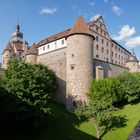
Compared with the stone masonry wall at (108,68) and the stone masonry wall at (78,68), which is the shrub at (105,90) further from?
the stone masonry wall at (108,68)

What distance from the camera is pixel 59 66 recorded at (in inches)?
1905

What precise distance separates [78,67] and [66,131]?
11.8 metres

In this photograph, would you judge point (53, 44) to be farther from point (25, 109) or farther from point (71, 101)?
point (25, 109)

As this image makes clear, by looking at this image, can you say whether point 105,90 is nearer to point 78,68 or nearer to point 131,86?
point 78,68

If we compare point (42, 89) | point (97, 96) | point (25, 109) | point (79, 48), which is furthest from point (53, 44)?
point (25, 109)

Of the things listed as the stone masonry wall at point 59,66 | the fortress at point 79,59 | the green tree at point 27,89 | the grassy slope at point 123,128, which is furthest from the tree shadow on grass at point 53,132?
the stone masonry wall at point 59,66

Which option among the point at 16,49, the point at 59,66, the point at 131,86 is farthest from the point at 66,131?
the point at 16,49

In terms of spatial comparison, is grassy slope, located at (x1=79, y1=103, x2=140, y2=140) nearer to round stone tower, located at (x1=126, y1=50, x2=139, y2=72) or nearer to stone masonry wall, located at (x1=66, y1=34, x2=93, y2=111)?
stone masonry wall, located at (x1=66, y1=34, x2=93, y2=111)

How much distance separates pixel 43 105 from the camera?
2958 centimetres

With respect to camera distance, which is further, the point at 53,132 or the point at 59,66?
the point at 59,66

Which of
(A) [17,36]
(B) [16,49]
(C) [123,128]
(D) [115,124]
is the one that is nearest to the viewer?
(C) [123,128]

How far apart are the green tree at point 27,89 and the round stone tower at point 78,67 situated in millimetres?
6689

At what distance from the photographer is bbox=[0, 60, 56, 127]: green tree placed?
88.4ft

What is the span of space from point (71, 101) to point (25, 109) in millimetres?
13101
